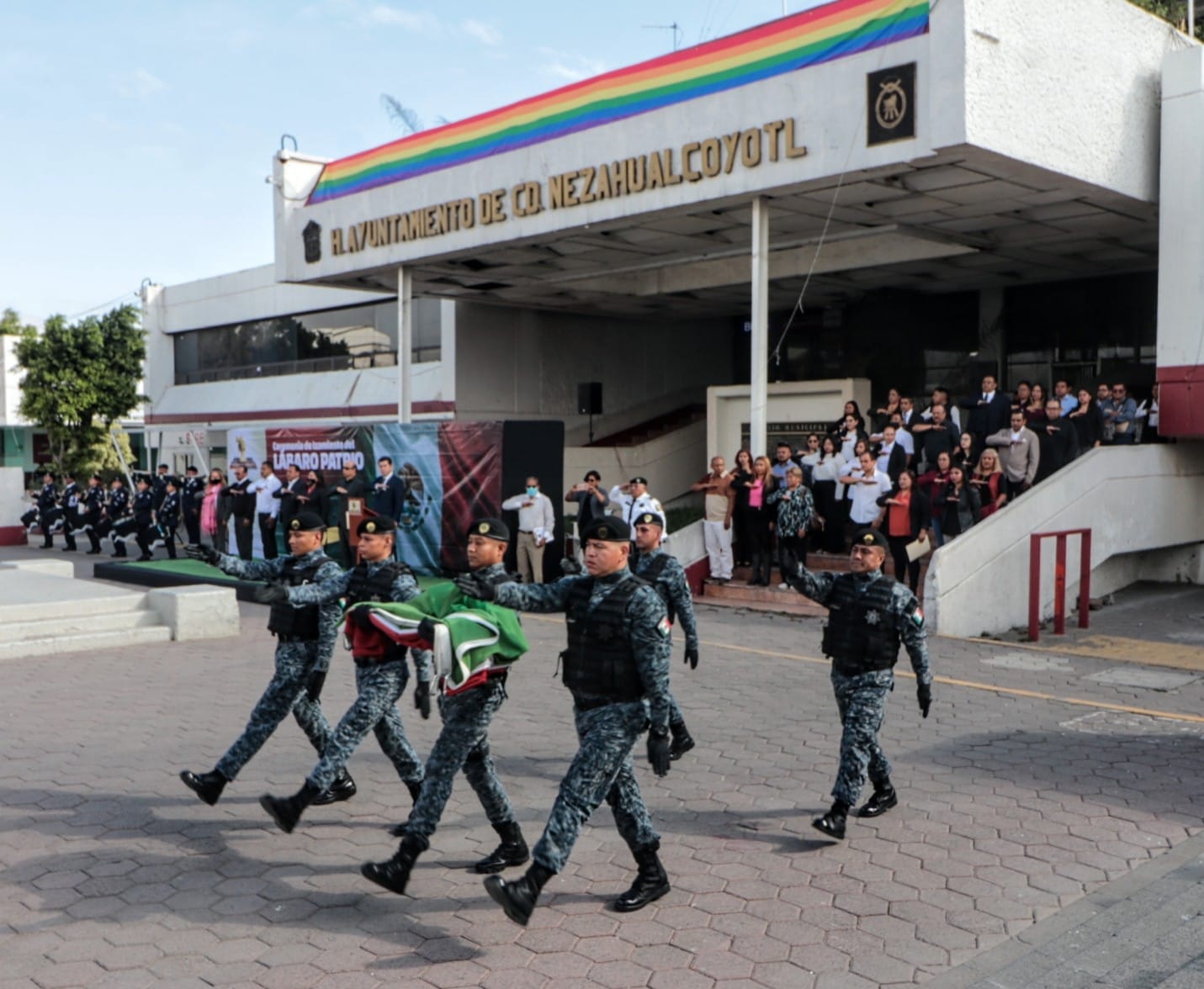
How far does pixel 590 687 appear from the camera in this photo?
17.3 feet

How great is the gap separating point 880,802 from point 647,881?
199 cm

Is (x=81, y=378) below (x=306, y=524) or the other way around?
the other way around

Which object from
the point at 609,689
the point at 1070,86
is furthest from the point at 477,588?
the point at 1070,86

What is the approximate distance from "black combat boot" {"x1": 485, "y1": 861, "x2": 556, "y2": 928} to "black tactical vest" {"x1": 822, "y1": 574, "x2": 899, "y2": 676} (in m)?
2.40

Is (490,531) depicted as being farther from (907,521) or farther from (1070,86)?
(1070,86)

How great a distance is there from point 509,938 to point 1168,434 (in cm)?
1461

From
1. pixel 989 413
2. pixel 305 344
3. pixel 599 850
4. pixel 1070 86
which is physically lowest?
pixel 599 850

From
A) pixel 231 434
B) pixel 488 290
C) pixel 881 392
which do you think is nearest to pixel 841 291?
pixel 881 392

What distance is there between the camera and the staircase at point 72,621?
12.4 meters

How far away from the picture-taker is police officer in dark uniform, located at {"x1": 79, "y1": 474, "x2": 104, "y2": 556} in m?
25.6

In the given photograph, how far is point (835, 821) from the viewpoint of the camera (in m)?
6.27

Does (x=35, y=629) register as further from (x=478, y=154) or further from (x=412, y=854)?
(x=478, y=154)

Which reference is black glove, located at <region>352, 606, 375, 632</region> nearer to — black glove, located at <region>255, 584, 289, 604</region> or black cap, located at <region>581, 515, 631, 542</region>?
black glove, located at <region>255, 584, 289, 604</region>

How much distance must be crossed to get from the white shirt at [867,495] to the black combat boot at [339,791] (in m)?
9.52
